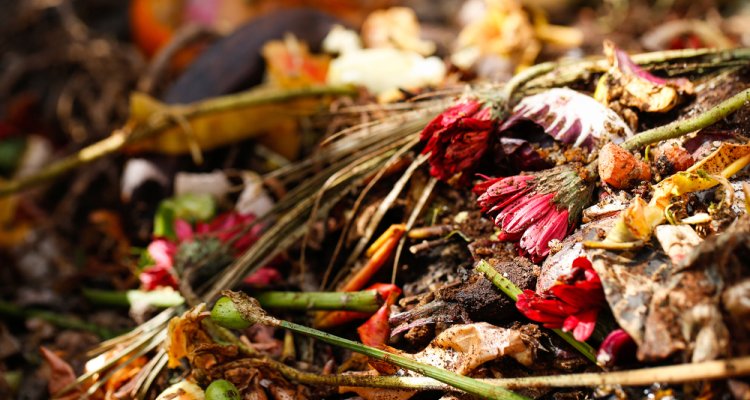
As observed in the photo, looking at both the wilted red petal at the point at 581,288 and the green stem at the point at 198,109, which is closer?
the wilted red petal at the point at 581,288

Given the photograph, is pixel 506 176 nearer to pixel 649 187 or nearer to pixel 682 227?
pixel 649 187

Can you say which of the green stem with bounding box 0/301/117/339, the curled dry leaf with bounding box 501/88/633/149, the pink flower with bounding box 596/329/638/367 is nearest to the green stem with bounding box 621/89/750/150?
the curled dry leaf with bounding box 501/88/633/149

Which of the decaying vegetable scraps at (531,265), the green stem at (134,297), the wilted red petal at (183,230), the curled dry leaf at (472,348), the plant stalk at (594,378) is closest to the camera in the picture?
the plant stalk at (594,378)

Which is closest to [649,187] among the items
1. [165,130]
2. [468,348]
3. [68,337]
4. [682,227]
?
[682,227]

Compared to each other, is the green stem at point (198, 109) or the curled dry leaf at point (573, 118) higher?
the curled dry leaf at point (573, 118)

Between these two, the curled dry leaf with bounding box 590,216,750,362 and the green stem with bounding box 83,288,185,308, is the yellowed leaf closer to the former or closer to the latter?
the green stem with bounding box 83,288,185,308

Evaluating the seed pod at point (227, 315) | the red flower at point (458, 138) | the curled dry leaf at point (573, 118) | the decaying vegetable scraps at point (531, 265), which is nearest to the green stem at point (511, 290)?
the decaying vegetable scraps at point (531, 265)

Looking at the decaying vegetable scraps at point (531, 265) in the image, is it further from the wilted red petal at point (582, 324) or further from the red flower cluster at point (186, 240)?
the red flower cluster at point (186, 240)
